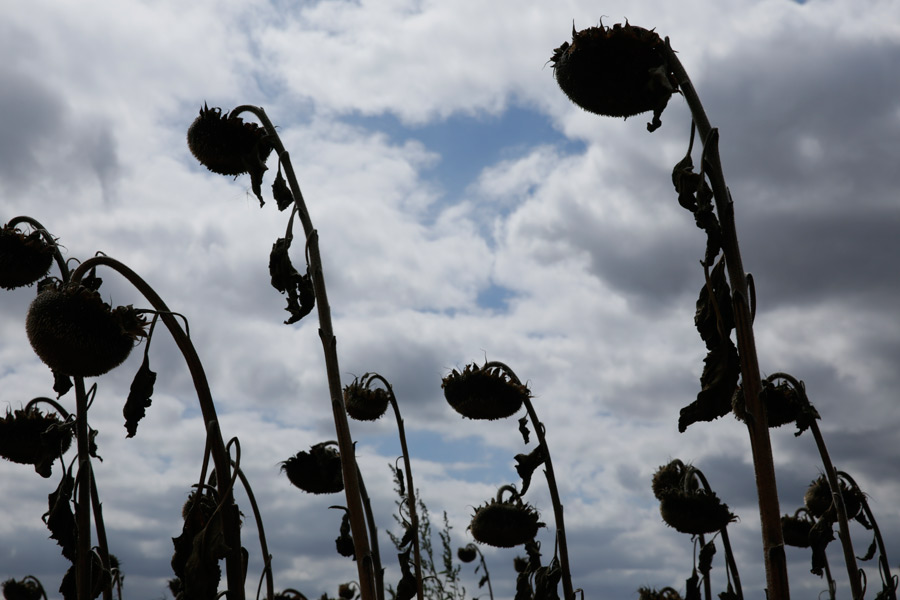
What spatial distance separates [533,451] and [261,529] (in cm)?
168

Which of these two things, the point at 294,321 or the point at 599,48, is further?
the point at 294,321

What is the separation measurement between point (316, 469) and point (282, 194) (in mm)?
2814

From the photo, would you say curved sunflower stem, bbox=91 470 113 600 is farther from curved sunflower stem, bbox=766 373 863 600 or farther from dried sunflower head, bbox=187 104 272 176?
curved sunflower stem, bbox=766 373 863 600

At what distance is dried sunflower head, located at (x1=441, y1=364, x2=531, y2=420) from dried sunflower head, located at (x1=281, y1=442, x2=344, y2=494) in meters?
0.94

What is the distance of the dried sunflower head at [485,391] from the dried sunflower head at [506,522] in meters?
1.05

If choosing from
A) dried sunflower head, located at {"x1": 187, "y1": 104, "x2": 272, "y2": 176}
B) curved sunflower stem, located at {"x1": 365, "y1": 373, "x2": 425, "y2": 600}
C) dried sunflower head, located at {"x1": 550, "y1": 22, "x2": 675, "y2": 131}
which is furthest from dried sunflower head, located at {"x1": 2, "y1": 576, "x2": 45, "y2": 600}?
dried sunflower head, located at {"x1": 550, "y1": 22, "x2": 675, "y2": 131}

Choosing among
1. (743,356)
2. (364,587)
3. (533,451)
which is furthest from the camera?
(533,451)

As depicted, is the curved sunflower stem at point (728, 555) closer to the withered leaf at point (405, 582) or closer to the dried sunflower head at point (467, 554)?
the withered leaf at point (405, 582)

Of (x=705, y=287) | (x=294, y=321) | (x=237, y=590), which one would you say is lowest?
(x=237, y=590)

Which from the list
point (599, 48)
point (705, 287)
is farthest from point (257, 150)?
point (705, 287)

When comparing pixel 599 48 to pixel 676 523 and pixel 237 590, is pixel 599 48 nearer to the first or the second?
pixel 237 590

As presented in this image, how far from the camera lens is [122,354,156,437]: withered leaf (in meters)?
3.15

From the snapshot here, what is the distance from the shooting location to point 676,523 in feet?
18.3

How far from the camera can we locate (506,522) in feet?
21.9
